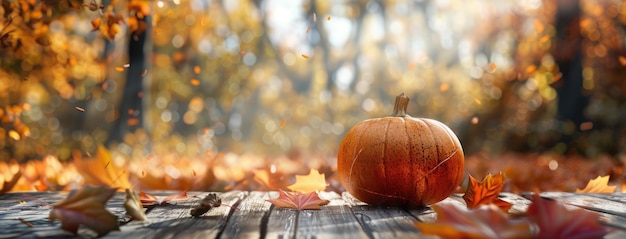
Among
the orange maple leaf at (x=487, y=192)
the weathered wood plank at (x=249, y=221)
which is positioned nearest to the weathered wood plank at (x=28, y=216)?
the weathered wood plank at (x=249, y=221)

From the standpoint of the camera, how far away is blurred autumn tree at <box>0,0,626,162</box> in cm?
808

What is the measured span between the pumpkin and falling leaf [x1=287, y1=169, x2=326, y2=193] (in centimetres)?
34

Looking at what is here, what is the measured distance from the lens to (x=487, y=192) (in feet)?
7.42

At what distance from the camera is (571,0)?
29.9ft

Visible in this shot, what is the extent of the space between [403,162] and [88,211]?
1217mm

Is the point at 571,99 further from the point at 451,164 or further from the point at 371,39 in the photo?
the point at 371,39

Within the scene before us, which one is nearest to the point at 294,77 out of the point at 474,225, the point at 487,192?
the point at 487,192

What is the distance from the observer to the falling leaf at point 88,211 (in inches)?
67.2

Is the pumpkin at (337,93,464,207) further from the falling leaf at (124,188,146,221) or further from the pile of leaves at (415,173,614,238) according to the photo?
the falling leaf at (124,188,146,221)

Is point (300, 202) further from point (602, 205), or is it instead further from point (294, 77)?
point (294, 77)

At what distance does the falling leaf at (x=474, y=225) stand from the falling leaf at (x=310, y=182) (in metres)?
1.28

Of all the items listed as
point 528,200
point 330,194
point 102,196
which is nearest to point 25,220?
point 102,196

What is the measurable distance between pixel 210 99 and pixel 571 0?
1473cm

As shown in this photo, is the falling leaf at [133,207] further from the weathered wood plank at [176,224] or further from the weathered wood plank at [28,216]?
the weathered wood plank at [28,216]
